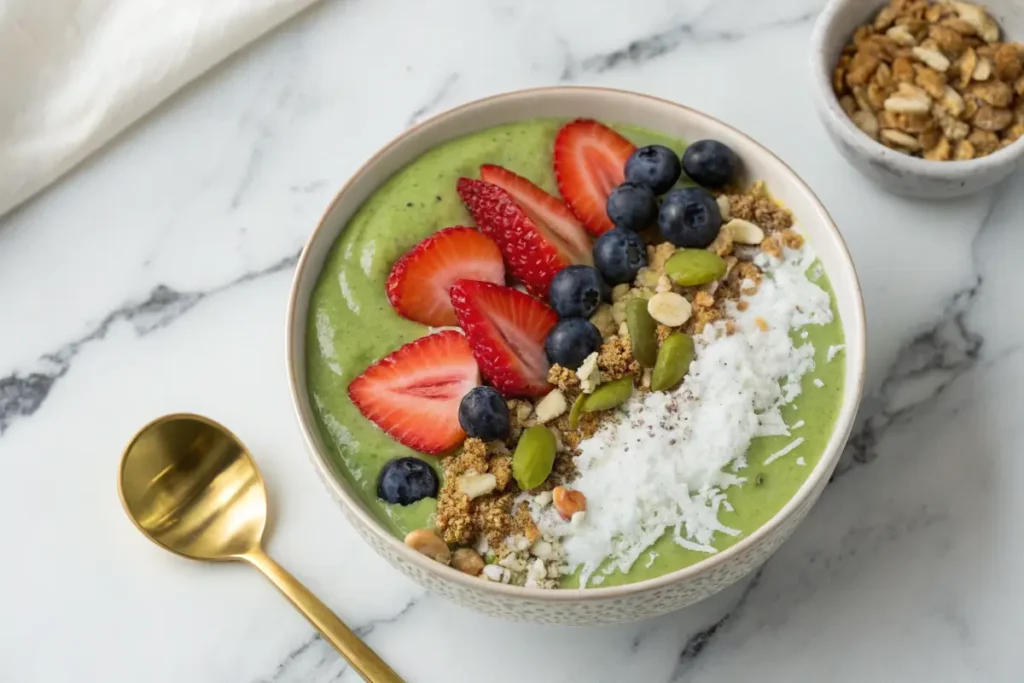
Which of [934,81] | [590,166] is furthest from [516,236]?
[934,81]

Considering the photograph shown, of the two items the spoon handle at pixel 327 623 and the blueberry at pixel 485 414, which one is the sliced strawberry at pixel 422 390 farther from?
the spoon handle at pixel 327 623

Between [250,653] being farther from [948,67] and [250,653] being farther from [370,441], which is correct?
[948,67]

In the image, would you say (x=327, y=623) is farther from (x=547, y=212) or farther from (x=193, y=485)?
(x=547, y=212)

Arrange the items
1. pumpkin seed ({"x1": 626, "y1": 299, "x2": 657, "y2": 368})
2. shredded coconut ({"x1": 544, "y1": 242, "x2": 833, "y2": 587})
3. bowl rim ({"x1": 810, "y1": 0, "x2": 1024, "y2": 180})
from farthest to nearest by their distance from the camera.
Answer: bowl rim ({"x1": 810, "y1": 0, "x2": 1024, "y2": 180}), pumpkin seed ({"x1": 626, "y1": 299, "x2": 657, "y2": 368}), shredded coconut ({"x1": 544, "y1": 242, "x2": 833, "y2": 587})

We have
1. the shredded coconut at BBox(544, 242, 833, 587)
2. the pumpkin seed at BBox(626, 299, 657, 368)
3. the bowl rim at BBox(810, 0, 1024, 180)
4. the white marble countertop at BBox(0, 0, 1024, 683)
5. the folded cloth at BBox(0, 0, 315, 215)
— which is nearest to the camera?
the shredded coconut at BBox(544, 242, 833, 587)

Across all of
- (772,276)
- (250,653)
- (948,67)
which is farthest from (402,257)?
(948,67)

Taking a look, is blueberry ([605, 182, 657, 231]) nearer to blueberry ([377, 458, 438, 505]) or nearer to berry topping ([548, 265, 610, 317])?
berry topping ([548, 265, 610, 317])

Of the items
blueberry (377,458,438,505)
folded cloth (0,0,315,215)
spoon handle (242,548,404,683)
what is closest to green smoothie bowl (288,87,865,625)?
blueberry (377,458,438,505)
